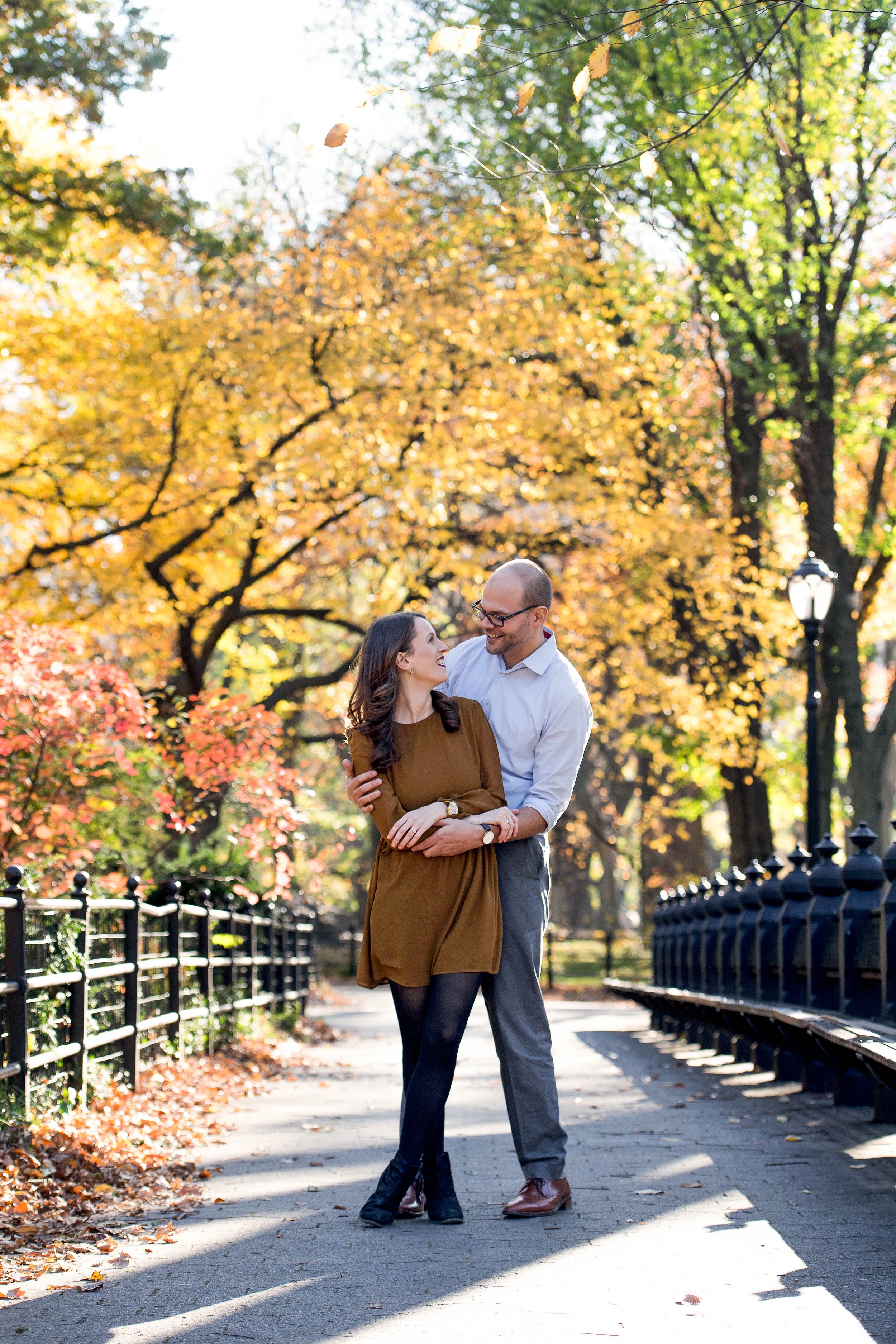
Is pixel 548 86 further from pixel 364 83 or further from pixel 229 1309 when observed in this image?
pixel 229 1309

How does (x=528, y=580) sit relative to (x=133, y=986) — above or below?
above

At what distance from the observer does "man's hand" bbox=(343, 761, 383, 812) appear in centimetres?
456

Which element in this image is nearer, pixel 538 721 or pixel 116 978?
pixel 538 721

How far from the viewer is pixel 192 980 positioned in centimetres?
1026

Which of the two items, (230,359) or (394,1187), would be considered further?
(230,359)

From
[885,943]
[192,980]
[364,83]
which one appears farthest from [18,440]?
[885,943]

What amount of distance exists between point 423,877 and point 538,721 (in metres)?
0.70

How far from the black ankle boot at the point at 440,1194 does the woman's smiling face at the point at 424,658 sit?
1573 millimetres

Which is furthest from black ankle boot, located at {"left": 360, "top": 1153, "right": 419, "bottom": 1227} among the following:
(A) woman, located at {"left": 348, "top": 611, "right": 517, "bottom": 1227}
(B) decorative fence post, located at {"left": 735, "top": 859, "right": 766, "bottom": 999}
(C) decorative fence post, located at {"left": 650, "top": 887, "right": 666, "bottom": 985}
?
(C) decorative fence post, located at {"left": 650, "top": 887, "right": 666, "bottom": 985}

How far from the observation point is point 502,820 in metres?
4.53

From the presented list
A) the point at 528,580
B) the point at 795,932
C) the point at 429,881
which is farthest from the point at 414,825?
the point at 795,932

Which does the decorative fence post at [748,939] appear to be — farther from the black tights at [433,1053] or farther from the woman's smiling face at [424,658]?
the woman's smiling face at [424,658]

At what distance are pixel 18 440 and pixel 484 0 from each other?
7.29m

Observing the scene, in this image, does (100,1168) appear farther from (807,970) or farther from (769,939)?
(769,939)
